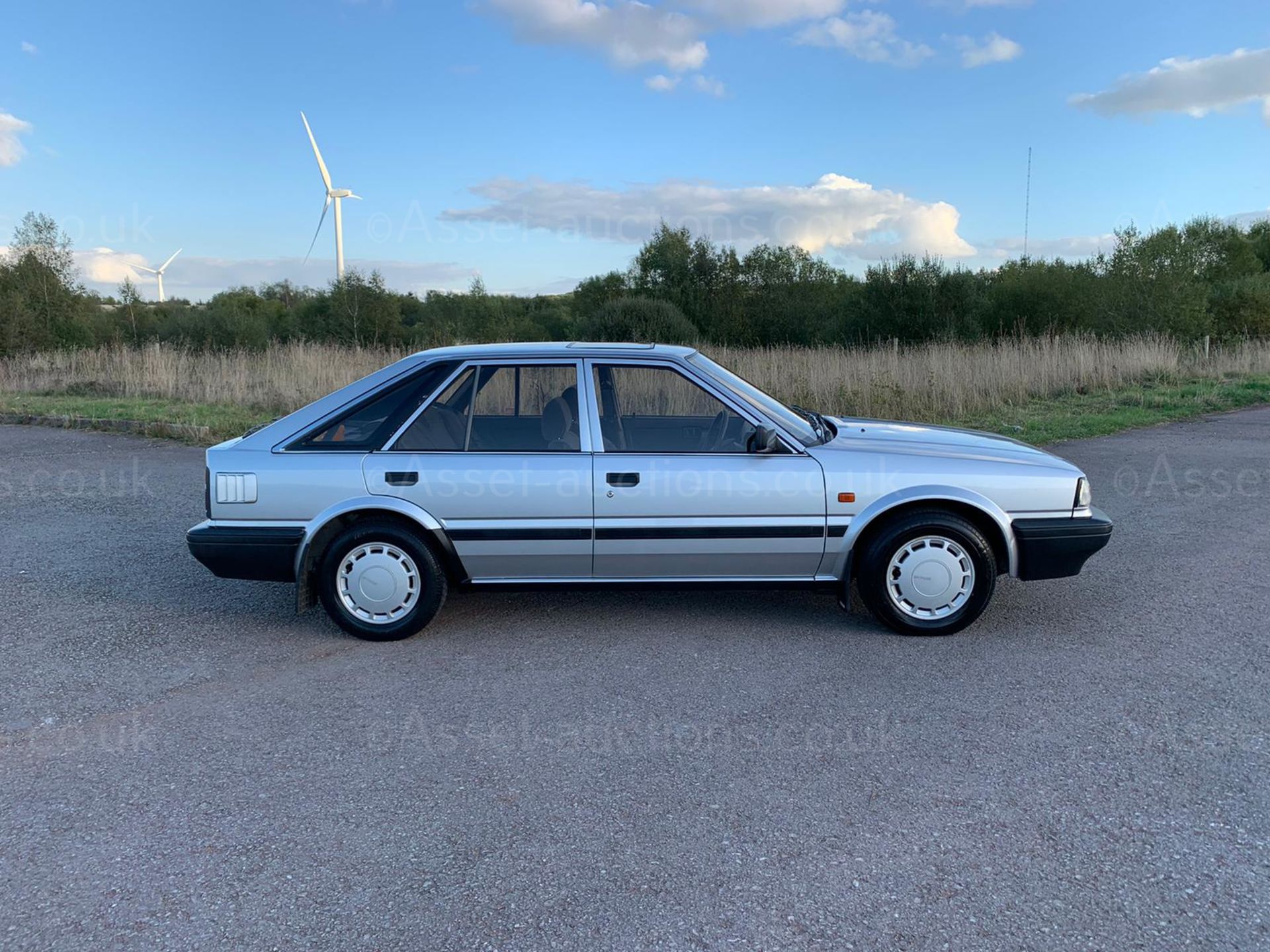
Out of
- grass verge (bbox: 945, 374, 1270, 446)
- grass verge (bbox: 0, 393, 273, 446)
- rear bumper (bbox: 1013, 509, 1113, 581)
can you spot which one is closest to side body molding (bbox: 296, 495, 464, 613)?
rear bumper (bbox: 1013, 509, 1113, 581)

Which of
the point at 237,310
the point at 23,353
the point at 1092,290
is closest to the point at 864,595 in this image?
the point at 23,353

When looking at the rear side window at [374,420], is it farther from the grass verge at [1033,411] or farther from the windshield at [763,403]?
the grass verge at [1033,411]

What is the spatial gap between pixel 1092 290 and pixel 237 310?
35186 mm

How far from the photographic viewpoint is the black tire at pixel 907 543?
4758 mm

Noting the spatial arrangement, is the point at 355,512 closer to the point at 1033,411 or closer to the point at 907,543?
the point at 907,543

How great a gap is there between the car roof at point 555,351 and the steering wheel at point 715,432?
1.40 feet

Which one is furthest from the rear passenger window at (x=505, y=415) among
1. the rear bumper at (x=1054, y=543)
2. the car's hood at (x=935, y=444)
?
the rear bumper at (x=1054, y=543)

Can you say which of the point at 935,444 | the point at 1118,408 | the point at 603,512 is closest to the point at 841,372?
the point at 1118,408

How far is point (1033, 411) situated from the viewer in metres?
14.6

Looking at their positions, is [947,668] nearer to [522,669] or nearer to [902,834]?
[902,834]

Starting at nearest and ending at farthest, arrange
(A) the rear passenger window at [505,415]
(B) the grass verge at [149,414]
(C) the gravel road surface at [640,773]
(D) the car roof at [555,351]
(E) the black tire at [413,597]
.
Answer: (C) the gravel road surface at [640,773]
(E) the black tire at [413,597]
(A) the rear passenger window at [505,415]
(D) the car roof at [555,351]
(B) the grass verge at [149,414]

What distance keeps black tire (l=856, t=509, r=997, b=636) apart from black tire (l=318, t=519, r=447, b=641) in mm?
2275

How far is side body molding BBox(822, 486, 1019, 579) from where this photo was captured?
4.76 m

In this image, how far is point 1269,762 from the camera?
342 cm
